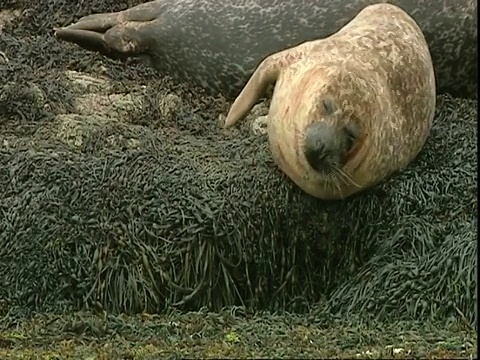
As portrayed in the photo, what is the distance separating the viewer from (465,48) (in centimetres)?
516

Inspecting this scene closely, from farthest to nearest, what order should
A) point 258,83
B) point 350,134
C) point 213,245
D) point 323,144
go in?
point 258,83 → point 213,245 → point 350,134 → point 323,144

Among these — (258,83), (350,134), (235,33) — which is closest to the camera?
(350,134)

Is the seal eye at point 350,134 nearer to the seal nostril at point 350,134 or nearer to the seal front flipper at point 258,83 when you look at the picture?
the seal nostril at point 350,134

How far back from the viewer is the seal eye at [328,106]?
13.1 ft

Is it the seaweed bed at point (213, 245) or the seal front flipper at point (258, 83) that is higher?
the seal front flipper at point (258, 83)

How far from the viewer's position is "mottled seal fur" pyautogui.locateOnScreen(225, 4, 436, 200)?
4031 millimetres

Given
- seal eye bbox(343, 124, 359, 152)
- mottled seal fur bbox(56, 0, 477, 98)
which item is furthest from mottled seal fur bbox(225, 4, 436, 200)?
mottled seal fur bbox(56, 0, 477, 98)

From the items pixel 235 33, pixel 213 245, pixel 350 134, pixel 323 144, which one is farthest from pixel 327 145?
pixel 235 33

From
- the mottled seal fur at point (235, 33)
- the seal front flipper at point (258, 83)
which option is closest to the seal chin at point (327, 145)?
the seal front flipper at point (258, 83)

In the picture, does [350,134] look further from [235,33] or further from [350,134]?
[235,33]

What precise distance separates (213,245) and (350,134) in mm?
611

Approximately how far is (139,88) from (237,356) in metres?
2.72

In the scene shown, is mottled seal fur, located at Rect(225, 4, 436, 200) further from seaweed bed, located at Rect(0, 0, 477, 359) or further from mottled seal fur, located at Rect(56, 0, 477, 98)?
mottled seal fur, located at Rect(56, 0, 477, 98)

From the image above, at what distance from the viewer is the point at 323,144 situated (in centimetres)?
394
